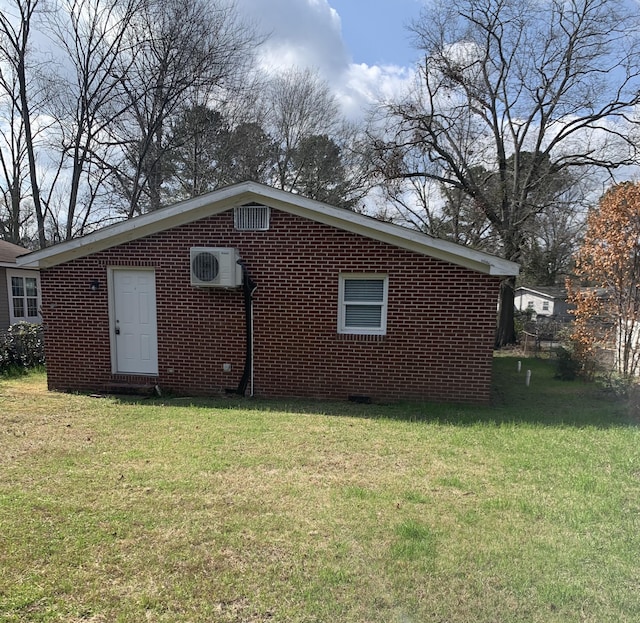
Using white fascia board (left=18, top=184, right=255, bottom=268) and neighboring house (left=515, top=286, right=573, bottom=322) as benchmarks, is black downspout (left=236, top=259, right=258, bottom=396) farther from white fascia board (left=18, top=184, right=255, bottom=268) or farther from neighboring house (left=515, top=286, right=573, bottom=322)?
A: neighboring house (left=515, top=286, right=573, bottom=322)

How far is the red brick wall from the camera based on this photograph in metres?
7.26

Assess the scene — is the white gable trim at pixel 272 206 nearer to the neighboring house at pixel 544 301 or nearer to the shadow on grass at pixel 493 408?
the shadow on grass at pixel 493 408

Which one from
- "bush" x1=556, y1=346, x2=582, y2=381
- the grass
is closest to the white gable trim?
the grass

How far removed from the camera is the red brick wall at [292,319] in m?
7.26

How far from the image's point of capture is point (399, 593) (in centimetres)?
256

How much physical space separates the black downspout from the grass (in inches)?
62.3

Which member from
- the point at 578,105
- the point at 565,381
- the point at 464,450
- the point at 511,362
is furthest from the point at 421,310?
the point at 578,105

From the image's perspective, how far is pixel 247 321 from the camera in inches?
301

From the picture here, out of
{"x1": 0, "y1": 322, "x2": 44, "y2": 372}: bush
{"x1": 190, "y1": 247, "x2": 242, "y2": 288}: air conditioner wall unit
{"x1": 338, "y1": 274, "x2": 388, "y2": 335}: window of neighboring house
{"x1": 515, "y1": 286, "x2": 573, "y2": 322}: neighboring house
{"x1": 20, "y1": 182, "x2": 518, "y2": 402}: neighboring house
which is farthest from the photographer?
{"x1": 515, "y1": 286, "x2": 573, "y2": 322}: neighboring house

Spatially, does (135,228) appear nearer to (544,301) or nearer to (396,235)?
(396,235)

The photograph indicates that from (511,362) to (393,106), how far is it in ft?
36.8

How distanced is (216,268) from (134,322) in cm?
215

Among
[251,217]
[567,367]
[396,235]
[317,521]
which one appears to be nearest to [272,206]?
[251,217]

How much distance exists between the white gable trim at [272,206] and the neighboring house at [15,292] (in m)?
7.59
